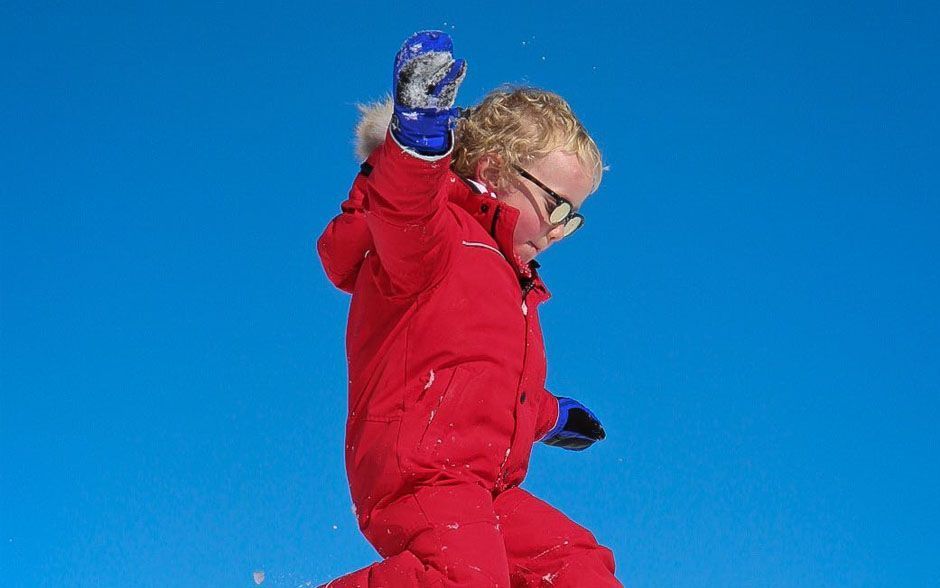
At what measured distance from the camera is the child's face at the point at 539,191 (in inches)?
140

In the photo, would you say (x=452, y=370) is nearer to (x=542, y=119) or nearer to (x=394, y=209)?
(x=394, y=209)

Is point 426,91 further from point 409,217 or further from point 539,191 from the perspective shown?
point 539,191

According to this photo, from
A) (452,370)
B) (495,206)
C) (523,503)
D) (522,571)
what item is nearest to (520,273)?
(495,206)

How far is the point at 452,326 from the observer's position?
123 inches

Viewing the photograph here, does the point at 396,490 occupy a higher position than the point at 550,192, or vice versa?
the point at 550,192

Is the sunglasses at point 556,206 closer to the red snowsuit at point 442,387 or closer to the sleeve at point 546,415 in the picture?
the red snowsuit at point 442,387

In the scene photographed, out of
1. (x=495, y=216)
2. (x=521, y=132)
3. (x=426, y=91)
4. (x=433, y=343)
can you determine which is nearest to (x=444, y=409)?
(x=433, y=343)

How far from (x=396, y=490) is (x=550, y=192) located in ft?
3.79

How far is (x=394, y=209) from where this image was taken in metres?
2.79

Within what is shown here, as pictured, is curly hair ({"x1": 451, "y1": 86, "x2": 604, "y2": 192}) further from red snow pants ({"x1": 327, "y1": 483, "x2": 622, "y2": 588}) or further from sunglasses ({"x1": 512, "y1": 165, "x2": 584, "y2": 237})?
red snow pants ({"x1": 327, "y1": 483, "x2": 622, "y2": 588})

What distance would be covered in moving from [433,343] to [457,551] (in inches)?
24.1

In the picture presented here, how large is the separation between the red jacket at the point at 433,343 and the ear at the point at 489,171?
0.20 m

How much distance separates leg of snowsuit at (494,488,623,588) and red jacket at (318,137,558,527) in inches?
4.3

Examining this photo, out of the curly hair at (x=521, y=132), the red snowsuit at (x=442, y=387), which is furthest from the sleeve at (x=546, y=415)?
the curly hair at (x=521, y=132)
